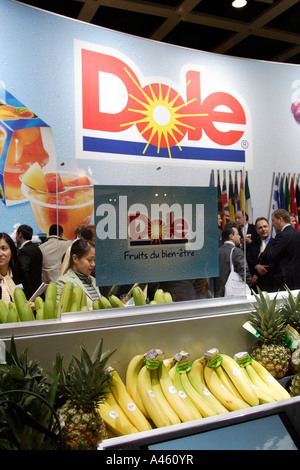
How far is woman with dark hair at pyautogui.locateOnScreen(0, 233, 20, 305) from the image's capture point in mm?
3688

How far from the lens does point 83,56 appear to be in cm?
413

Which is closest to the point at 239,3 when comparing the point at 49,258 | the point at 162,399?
the point at 49,258

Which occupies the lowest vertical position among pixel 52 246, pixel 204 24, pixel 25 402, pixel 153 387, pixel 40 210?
pixel 153 387

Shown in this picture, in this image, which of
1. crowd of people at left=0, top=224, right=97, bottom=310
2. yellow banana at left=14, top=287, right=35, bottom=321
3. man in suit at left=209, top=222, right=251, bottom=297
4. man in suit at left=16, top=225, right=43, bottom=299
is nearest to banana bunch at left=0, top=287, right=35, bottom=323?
yellow banana at left=14, top=287, right=35, bottom=321

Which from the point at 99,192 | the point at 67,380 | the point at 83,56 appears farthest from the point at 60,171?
the point at 83,56

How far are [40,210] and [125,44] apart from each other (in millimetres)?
2098

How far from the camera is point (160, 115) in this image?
15.1 feet

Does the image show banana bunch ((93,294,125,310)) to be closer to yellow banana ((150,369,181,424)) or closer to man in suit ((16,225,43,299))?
yellow banana ((150,369,181,424))

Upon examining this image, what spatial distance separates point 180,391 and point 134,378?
0.19m

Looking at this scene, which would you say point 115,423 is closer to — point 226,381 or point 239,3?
point 226,381

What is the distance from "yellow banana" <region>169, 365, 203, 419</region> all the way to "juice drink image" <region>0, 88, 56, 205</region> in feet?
8.80

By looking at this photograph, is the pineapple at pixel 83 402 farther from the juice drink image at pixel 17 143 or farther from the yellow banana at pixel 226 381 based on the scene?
the juice drink image at pixel 17 143
